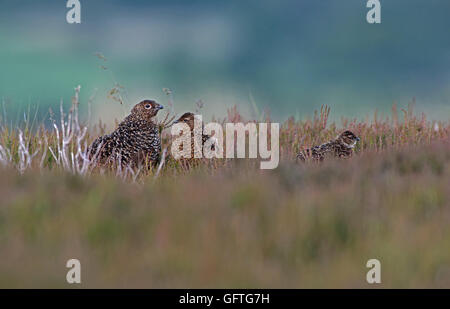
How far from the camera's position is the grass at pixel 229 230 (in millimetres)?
3705

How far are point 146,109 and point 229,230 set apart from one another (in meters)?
4.39

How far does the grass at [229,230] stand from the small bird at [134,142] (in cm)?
178

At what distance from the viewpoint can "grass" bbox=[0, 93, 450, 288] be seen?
3705mm

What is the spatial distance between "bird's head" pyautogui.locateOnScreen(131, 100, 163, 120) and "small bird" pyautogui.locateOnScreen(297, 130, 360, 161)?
7.45 feet

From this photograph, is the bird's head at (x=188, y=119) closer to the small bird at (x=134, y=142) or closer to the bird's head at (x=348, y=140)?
the small bird at (x=134, y=142)

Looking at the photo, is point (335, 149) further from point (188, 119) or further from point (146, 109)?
point (146, 109)

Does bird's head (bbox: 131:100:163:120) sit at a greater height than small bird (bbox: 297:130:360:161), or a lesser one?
greater

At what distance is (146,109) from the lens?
27.1ft

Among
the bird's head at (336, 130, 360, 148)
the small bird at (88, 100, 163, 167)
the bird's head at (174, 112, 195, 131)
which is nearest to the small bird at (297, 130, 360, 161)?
the bird's head at (336, 130, 360, 148)

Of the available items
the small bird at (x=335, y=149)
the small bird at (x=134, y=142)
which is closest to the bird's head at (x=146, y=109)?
the small bird at (x=134, y=142)

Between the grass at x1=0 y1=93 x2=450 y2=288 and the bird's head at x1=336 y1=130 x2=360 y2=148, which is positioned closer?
the grass at x1=0 y1=93 x2=450 y2=288

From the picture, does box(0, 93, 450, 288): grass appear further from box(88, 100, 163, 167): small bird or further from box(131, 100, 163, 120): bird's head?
box(131, 100, 163, 120): bird's head

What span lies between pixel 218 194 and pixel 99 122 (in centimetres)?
608
